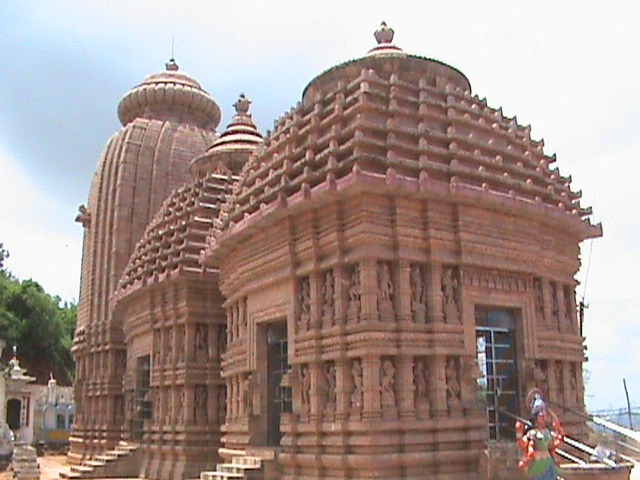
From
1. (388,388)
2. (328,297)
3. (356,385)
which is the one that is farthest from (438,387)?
(328,297)

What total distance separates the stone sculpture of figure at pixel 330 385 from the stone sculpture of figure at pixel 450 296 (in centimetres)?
220

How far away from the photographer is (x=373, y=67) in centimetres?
1542

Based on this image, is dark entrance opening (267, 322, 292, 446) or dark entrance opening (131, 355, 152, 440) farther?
dark entrance opening (131, 355, 152, 440)

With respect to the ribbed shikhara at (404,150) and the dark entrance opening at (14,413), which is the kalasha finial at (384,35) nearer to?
the ribbed shikhara at (404,150)

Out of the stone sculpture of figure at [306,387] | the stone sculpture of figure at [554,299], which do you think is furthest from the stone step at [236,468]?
the stone sculpture of figure at [554,299]

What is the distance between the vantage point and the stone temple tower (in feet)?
96.1

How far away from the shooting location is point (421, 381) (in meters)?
12.8

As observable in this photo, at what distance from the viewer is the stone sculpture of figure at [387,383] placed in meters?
12.4

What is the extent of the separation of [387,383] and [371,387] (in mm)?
328

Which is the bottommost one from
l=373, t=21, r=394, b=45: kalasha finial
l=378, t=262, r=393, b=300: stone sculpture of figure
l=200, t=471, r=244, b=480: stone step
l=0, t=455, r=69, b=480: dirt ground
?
l=0, t=455, r=69, b=480: dirt ground

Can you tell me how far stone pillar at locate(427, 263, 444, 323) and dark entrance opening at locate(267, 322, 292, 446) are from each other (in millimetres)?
3665

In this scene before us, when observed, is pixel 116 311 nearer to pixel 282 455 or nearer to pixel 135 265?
pixel 135 265

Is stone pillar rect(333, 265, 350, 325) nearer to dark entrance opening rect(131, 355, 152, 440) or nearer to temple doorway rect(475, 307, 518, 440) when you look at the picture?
temple doorway rect(475, 307, 518, 440)

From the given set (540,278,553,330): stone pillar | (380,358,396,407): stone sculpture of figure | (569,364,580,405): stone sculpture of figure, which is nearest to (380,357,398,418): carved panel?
(380,358,396,407): stone sculpture of figure
